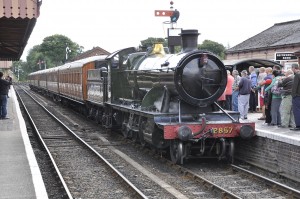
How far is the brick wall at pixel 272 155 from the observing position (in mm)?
9047

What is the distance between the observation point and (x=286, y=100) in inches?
439

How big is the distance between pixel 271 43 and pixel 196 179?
27091 millimetres

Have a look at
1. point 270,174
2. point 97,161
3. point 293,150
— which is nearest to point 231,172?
point 270,174

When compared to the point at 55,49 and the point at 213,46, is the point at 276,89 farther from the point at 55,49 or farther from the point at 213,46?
the point at 55,49

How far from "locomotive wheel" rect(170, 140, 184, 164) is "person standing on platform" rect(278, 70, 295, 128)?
2.77 m

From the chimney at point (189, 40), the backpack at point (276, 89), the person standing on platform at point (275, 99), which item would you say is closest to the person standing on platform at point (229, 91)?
the person standing on platform at point (275, 99)

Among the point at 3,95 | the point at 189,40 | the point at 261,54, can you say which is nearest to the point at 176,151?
the point at 189,40

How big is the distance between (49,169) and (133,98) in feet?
11.7

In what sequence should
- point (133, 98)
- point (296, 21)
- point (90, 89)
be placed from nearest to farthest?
point (133, 98) < point (90, 89) < point (296, 21)

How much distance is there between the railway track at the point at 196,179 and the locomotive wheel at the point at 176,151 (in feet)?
0.49

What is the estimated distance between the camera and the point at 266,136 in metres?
10.1

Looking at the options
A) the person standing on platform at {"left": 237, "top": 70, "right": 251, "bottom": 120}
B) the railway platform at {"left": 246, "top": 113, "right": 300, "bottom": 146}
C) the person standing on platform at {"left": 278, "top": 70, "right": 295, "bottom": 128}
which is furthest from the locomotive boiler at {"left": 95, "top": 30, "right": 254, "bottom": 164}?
the person standing on platform at {"left": 237, "top": 70, "right": 251, "bottom": 120}

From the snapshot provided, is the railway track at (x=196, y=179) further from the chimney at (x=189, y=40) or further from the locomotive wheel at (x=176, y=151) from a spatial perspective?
the chimney at (x=189, y=40)

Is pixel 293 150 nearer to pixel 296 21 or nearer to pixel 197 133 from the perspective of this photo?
pixel 197 133
